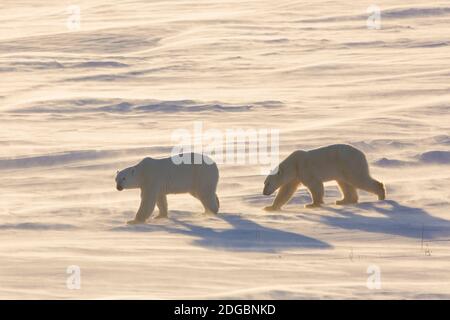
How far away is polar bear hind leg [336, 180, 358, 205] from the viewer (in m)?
12.0

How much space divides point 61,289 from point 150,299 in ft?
2.39

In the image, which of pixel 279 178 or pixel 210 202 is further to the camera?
pixel 279 178

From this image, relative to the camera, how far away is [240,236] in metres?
10.4

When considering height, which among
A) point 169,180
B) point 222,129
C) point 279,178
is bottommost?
point 222,129

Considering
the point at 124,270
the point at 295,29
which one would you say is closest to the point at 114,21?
the point at 295,29

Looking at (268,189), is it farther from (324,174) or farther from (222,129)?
(222,129)

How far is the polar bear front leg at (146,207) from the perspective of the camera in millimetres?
11250

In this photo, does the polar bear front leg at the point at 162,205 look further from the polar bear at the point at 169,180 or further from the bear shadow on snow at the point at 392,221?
the bear shadow on snow at the point at 392,221

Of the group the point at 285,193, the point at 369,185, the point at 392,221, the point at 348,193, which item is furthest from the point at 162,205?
the point at 392,221

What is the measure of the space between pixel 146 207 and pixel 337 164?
1.95 m

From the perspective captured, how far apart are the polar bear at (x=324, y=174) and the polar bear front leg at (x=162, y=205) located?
1.04 metres
